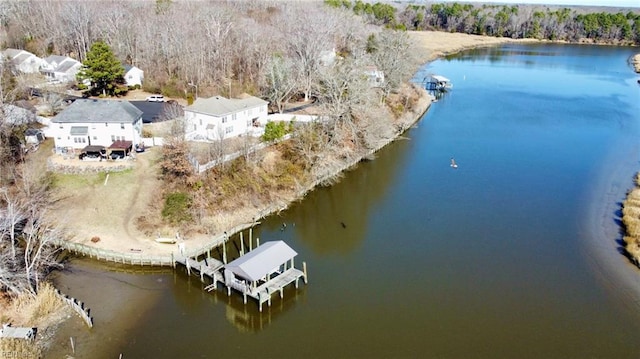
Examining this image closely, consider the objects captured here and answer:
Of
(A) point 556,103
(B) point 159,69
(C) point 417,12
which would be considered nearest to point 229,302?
(B) point 159,69

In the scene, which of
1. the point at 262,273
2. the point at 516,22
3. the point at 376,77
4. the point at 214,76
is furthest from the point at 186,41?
the point at 516,22

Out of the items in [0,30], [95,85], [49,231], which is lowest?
[49,231]

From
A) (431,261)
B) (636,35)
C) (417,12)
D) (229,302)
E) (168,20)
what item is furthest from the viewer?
(417,12)

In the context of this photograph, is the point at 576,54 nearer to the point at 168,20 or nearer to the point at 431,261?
the point at 168,20

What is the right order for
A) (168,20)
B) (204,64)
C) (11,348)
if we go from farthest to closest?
1. (168,20)
2. (204,64)
3. (11,348)

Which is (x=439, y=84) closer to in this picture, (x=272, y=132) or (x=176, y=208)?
(x=272, y=132)

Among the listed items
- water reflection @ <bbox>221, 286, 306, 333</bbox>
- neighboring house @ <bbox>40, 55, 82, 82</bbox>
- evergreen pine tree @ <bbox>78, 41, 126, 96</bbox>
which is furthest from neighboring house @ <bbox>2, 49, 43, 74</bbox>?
water reflection @ <bbox>221, 286, 306, 333</bbox>
